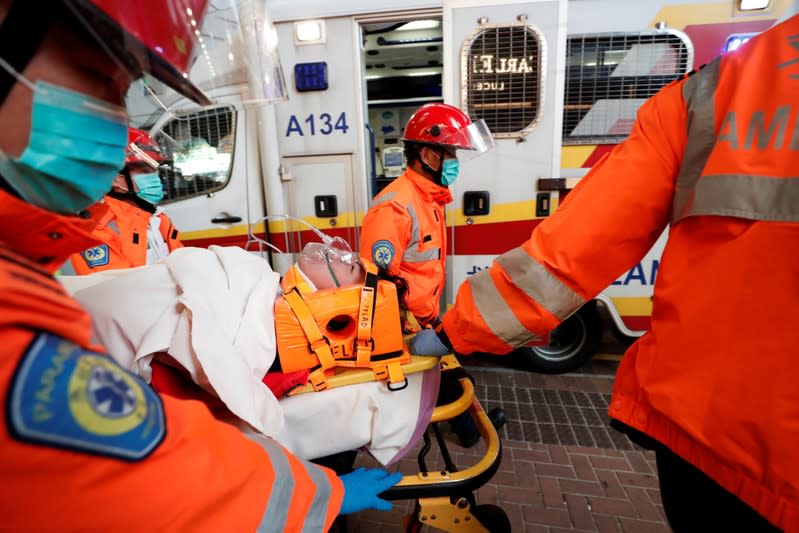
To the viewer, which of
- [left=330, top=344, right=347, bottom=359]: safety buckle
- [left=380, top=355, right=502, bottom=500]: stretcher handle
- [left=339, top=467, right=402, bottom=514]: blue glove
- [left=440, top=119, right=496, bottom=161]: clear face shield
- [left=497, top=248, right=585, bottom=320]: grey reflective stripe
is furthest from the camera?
[left=440, top=119, right=496, bottom=161]: clear face shield

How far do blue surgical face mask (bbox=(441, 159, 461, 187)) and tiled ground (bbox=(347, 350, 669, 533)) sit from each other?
1.76 metres

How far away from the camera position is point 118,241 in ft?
7.22

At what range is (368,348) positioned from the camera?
4.60ft

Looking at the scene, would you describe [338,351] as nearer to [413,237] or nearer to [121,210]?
[413,237]

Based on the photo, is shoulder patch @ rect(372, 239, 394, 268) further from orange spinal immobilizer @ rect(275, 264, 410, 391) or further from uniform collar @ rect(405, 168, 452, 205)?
orange spinal immobilizer @ rect(275, 264, 410, 391)

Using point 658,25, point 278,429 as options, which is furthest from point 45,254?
point 658,25

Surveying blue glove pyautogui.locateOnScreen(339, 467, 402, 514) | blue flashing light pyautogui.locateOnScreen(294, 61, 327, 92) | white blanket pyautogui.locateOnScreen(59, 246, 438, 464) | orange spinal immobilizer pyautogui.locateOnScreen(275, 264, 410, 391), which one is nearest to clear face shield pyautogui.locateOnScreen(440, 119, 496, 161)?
blue flashing light pyautogui.locateOnScreen(294, 61, 327, 92)

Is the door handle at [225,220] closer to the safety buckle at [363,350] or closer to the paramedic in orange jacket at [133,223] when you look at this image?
the paramedic in orange jacket at [133,223]

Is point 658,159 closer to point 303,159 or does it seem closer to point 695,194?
point 695,194

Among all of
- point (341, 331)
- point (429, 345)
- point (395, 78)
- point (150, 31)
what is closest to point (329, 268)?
point (341, 331)

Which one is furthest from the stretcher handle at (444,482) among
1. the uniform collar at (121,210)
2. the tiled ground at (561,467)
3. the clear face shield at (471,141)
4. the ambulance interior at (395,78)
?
the ambulance interior at (395,78)

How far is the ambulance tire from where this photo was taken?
129 inches

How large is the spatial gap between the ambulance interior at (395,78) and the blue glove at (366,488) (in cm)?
298

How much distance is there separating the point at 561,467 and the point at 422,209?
1821mm
